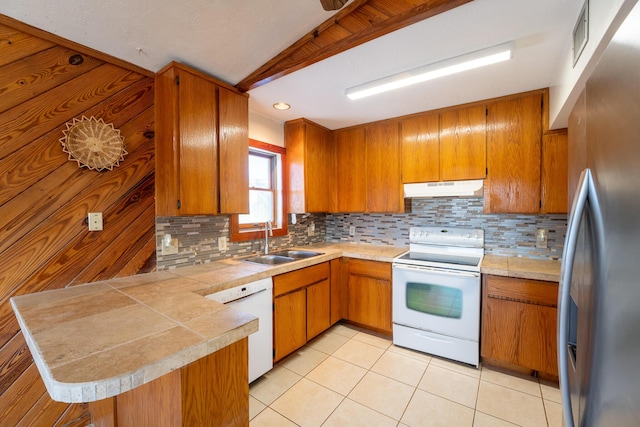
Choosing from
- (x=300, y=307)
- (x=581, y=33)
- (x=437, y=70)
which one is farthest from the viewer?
(x=300, y=307)

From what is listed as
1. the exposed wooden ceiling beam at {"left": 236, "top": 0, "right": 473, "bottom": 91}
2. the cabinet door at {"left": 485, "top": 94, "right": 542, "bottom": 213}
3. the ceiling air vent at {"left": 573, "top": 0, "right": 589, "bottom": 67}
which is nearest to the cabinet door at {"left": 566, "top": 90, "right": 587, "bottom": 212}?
the ceiling air vent at {"left": 573, "top": 0, "right": 589, "bottom": 67}

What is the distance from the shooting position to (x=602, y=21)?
98 cm

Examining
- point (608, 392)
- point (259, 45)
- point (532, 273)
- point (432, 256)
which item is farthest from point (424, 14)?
point (432, 256)

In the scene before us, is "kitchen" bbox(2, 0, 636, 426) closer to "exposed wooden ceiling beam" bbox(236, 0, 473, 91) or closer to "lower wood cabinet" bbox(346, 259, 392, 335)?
"exposed wooden ceiling beam" bbox(236, 0, 473, 91)

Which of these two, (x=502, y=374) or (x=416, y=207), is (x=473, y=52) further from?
(x=502, y=374)

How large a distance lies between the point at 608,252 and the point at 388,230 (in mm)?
2637

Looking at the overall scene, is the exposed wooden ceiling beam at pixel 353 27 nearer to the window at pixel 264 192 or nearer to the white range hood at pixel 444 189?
the window at pixel 264 192

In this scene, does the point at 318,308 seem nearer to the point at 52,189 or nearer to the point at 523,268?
the point at 523,268

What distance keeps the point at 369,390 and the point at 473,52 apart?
7.76 feet

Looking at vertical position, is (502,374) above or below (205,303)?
below

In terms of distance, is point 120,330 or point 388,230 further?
point 388,230

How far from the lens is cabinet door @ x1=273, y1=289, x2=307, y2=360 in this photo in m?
2.10

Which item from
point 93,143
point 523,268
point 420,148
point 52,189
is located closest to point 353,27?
point 420,148

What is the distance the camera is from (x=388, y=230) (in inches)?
124
